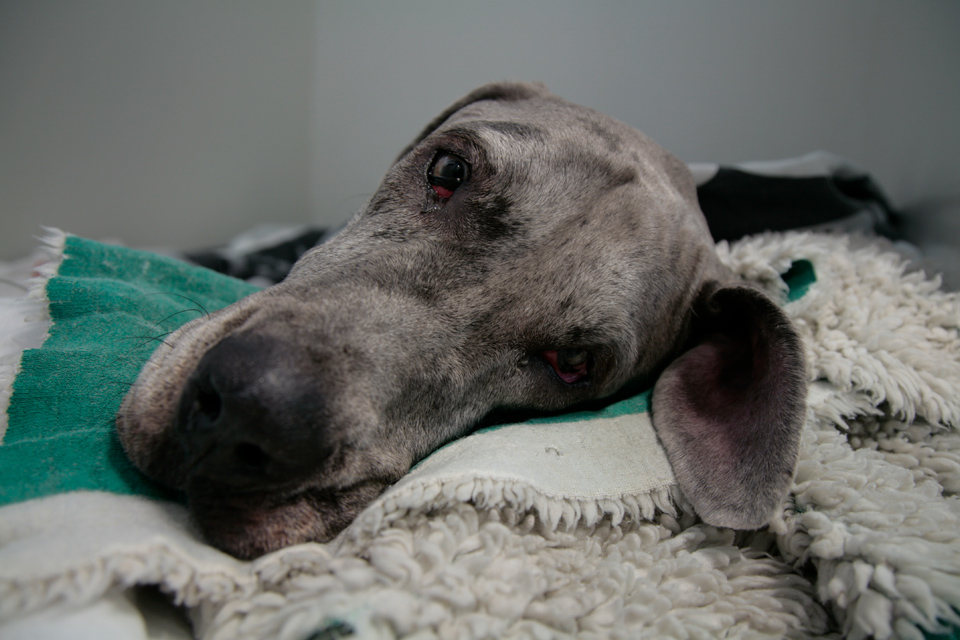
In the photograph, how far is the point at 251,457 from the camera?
89cm

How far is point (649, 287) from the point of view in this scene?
4.78ft

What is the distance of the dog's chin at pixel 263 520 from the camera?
3.03 feet

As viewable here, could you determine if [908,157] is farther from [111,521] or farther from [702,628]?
[111,521]

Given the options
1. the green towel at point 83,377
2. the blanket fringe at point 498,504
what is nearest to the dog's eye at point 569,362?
the blanket fringe at point 498,504

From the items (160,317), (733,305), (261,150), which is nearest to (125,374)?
(160,317)

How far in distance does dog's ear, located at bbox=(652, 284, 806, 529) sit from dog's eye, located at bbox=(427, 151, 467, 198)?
768 millimetres

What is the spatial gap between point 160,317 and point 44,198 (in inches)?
88.8

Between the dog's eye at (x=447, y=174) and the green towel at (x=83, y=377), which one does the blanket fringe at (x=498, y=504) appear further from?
the dog's eye at (x=447, y=174)

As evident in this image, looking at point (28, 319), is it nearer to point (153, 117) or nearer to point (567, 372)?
point (567, 372)

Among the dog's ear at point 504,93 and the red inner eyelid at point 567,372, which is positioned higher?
the dog's ear at point 504,93

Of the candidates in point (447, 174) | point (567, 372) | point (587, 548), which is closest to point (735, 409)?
point (567, 372)

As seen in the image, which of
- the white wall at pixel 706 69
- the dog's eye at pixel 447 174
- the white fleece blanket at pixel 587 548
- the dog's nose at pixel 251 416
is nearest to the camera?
the white fleece blanket at pixel 587 548

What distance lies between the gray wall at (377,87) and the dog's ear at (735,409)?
4.43 feet

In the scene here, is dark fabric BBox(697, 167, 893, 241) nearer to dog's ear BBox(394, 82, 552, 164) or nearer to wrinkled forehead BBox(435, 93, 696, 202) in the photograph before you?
wrinkled forehead BBox(435, 93, 696, 202)
